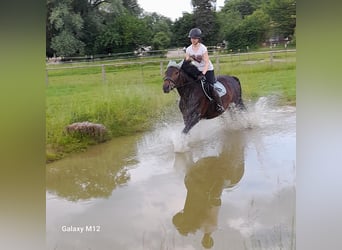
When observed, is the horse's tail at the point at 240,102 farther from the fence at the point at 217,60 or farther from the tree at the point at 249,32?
the tree at the point at 249,32

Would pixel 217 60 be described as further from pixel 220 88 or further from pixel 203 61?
pixel 220 88

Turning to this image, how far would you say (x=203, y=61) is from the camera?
10.4ft

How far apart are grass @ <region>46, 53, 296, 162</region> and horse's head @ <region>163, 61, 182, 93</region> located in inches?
1.8

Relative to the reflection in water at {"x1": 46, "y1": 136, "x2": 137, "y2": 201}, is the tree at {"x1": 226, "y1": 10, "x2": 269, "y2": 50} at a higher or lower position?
higher

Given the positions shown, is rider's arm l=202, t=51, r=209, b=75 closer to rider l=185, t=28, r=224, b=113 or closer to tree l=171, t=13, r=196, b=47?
rider l=185, t=28, r=224, b=113

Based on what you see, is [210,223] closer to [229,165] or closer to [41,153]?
[229,165]

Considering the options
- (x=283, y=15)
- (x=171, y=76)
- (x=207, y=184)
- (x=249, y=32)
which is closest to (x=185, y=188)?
(x=207, y=184)

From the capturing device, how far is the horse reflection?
10.0 ft

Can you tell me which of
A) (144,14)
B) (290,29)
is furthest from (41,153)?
(290,29)

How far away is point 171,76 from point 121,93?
1.27ft

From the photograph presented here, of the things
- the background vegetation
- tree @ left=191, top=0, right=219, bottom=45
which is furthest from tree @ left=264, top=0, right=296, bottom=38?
tree @ left=191, top=0, right=219, bottom=45

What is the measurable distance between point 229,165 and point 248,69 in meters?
0.72

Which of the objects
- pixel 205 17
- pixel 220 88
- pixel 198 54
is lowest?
pixel 220 88

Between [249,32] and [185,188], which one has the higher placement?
[249,32]
